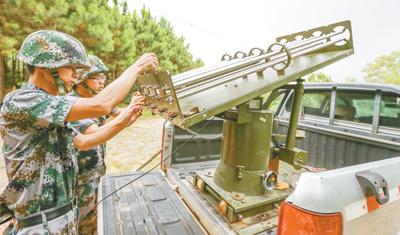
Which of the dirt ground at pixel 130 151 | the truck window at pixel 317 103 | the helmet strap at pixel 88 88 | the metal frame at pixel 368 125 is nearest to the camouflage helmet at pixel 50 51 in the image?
the helmet strap at pixel 88 88

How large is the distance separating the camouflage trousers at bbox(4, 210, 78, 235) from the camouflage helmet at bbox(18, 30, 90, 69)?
1.08 m

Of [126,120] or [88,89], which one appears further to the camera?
[88,89]

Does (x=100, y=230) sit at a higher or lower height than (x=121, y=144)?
higher

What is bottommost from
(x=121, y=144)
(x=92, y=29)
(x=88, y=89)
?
(x=121, y=144)

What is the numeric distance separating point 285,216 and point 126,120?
1.53 metres

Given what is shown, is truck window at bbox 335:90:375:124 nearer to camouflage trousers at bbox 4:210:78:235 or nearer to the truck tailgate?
the truck tailgate

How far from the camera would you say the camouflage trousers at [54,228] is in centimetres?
168

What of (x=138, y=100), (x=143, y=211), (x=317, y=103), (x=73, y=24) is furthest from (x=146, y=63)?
(x=73, y=24)

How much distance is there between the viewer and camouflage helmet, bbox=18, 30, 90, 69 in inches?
63.9

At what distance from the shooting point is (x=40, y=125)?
5.11 feet

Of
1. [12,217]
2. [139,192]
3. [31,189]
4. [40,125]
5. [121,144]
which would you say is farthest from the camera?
[121,144]

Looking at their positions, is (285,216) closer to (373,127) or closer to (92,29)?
(373,127)

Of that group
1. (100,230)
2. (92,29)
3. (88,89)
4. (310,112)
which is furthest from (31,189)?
(92,29)

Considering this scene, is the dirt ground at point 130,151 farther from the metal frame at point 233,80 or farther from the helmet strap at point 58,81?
the metal frame at point 233,80
